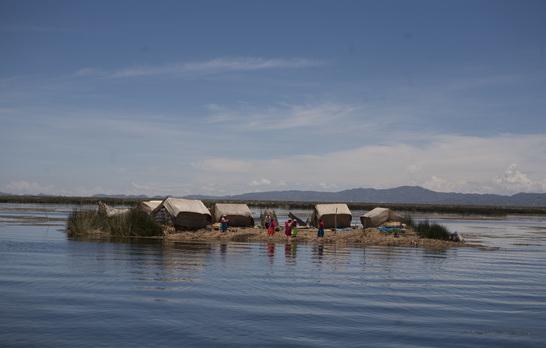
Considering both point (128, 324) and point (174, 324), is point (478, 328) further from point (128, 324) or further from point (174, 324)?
point (128, 324)

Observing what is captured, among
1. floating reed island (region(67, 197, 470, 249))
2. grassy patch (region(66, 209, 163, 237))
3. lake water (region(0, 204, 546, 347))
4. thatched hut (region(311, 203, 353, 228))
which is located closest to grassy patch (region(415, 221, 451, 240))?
floating reed island (region(67, 197, 470, 249))

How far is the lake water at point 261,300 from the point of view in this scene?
43.8 feet

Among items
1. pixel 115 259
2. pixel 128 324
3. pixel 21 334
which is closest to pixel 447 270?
pixel 115 259

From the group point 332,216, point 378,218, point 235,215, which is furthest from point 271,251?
point 332,216

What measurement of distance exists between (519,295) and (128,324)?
39.3ft

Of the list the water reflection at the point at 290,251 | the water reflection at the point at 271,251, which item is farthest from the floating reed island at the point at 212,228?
the water reflection at the point at 271,251

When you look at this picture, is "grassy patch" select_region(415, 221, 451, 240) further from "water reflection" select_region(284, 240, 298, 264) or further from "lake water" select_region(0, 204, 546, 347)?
"lake water" select_region(0, 204, 546, 347)

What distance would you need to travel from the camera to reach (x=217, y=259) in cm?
2777

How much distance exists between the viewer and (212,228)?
4516 cm

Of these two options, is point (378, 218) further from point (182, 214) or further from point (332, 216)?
point (182, 214)

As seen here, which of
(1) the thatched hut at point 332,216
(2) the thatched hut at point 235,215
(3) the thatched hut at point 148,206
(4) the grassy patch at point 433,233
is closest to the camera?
(4) the grassy patch at point 433,233

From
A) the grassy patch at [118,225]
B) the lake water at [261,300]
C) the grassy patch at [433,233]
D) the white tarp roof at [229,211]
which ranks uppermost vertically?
the white tarp roof at [229,211]

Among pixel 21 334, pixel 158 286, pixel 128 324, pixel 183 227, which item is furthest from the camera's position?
pixel 183 227

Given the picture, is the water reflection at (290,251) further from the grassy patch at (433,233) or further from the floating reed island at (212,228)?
the grassy patch at (433,233)
